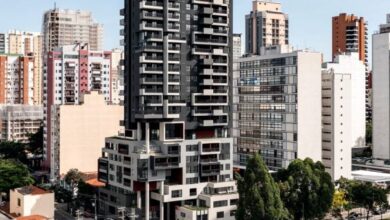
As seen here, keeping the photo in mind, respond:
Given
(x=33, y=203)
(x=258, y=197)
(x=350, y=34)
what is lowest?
(x=33, y=203)

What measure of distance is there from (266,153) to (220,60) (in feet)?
70.3

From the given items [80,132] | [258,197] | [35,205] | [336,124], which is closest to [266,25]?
[80,132]

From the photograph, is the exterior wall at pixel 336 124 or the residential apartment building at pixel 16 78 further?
the residential apartment building at pixel 16 78

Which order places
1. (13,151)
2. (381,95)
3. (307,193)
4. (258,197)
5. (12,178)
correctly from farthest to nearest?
1. (13,151)
2. (381,95)
3. (12,178)
4. (307,193)
5. (258,197)

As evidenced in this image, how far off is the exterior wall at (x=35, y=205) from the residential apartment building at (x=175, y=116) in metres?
8.50

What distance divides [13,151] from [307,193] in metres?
81.4

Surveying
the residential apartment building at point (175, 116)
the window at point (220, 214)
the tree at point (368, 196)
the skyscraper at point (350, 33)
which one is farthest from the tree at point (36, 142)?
the skyscraper at point (350, 33)

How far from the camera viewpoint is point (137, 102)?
74500 millimetres

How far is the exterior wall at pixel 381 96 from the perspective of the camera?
116750 millimetres

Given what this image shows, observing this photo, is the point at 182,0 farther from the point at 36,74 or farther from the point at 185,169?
the point at 36,74

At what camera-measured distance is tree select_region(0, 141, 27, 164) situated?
12569 centimetres

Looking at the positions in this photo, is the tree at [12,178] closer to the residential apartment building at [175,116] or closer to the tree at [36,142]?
the residential apartment building at [175,116]

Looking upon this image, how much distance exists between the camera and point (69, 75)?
12606 centimetres

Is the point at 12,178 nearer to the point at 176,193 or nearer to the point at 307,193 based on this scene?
the point at 176,193
